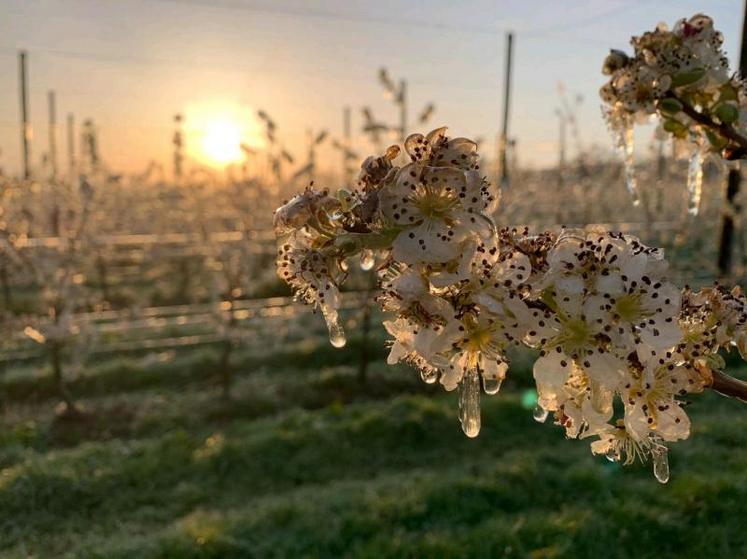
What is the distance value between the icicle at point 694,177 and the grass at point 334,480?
1.86 m

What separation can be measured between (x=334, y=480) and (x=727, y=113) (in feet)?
11.8

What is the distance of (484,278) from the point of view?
989 millimetres

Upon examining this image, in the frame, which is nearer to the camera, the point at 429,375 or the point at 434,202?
the point at 434,202

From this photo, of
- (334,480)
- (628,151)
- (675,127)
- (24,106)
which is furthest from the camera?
(24,106)

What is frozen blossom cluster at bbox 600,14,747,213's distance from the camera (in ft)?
5.40

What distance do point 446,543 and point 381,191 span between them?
281 centimetres

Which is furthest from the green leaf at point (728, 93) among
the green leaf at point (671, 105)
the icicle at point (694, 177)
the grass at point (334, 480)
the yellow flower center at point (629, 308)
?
the grass at point (334, 480)

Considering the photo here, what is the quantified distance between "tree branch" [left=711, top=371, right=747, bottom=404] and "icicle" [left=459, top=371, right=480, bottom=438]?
0.35 m

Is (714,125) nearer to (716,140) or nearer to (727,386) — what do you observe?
(716,140)

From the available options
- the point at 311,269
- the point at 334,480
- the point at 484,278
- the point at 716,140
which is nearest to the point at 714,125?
the point at 716,140

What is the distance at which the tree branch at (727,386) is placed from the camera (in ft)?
3.67

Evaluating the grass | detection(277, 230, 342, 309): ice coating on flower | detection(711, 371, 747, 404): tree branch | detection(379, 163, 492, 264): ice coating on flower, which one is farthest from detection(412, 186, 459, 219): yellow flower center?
the grass

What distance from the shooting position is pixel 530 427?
18.0ft

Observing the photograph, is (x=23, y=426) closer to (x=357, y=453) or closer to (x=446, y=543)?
(x=357, y=453)
